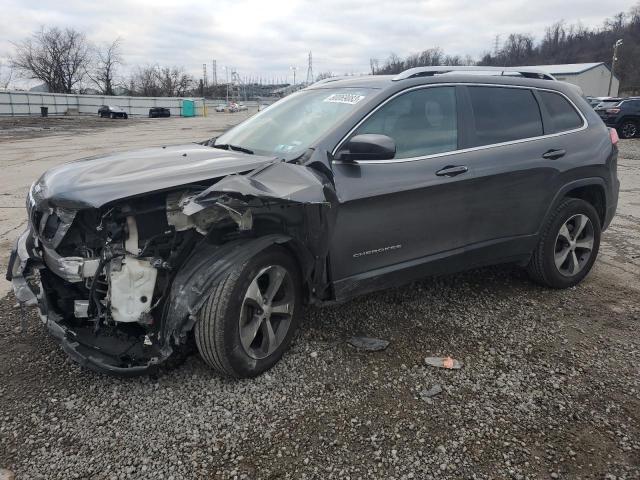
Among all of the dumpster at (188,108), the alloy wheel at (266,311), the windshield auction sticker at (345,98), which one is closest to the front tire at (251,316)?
the alloy wheel at (266,311)

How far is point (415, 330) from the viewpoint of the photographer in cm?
370

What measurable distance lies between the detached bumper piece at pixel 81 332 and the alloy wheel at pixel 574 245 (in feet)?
11.4

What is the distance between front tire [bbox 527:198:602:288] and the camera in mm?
4277

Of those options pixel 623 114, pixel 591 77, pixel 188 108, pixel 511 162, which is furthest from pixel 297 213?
pixel 591 77

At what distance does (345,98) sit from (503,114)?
1.34 m

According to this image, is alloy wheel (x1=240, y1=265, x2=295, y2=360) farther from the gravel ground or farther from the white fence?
the white fence

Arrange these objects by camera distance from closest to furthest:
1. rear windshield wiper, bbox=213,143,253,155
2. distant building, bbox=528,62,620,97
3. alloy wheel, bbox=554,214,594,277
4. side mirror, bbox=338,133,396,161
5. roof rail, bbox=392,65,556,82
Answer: side mirror, bbox=338,133,396,161 → rear windshield wiper, bbox=213,143,253,155 → roof rail, bbox=392,65,556,82 → alloy wheel, bbox=554,214,594,277 → distant building, bbox=528,62,620,97

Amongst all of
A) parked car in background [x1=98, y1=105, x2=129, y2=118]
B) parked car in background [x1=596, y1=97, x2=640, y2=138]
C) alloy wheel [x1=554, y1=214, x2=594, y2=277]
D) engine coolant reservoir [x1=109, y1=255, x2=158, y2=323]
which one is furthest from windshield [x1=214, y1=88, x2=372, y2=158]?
parked car in background [x1=98, y1=105, x2=129, y2=118]

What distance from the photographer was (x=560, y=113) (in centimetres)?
434

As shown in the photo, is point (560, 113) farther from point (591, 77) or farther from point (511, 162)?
point (591, 77)

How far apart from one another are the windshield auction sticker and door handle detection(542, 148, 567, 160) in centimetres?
170

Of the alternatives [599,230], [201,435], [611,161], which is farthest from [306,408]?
[611,161]

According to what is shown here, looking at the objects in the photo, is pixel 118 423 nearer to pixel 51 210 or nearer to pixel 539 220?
pixel 51 210

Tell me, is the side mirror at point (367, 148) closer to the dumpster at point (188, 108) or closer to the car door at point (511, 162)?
the car door at point (511, 162)
